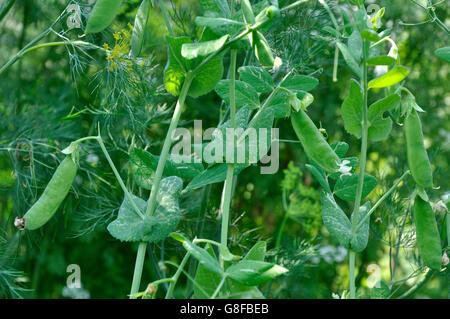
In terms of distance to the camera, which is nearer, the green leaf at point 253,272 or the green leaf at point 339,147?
the green leaf at point 253,272

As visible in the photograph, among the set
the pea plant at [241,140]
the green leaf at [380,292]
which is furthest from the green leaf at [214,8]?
the green leaf at [380,292]

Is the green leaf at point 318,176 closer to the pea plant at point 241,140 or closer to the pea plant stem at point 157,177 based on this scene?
the pea plant at point 241,140

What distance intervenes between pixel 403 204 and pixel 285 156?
526 mm

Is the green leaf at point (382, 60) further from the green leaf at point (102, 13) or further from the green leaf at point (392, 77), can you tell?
the green leaf at point (102, 13)

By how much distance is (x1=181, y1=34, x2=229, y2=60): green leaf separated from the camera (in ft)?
0.94

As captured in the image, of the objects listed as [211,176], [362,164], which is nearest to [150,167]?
[211,176]

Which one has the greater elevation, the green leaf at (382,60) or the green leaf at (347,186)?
the green leaf at (382,60)

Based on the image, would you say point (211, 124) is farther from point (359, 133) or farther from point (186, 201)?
point (359, 133)

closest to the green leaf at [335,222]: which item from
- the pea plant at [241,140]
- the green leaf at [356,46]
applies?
the pea plant at [241,140]

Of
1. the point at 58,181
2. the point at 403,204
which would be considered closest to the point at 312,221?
the point at 403,204

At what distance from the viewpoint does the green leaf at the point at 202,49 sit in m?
0.29

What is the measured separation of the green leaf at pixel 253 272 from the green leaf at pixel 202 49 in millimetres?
122

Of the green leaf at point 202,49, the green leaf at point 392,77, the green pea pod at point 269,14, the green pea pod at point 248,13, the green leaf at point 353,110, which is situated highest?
the green pea pod at point 248,13

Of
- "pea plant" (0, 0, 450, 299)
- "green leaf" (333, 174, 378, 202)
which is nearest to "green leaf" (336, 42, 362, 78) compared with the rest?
"pea plant" (0, 0, 450, 299)
